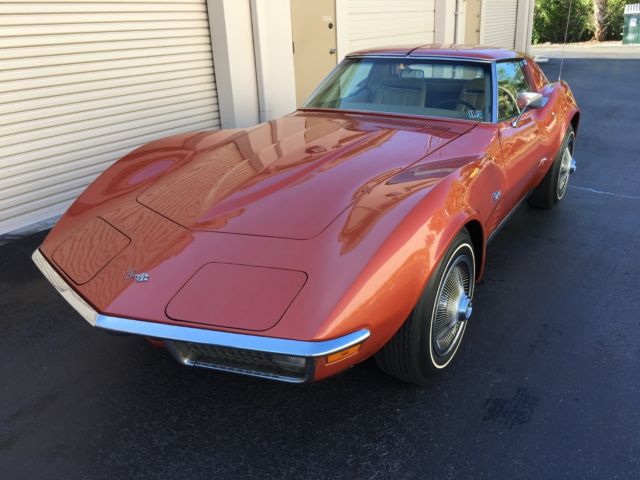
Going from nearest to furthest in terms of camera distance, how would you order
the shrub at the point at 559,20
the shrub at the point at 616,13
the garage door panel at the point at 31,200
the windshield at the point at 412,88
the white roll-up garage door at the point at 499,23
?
the windshield at the point at 412,88
the garage door panel at the point at 31,200
the white roll-up garage door at the point at 499,23
the shrub at the point at 616,13
the shrub at the point at 559,20

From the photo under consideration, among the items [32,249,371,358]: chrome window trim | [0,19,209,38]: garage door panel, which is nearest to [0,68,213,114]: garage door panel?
[0,19,209,38]: garage door panel

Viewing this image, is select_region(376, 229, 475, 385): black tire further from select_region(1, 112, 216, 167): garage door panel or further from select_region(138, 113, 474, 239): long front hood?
select_region(1, 112, 216, 167): garage door panel

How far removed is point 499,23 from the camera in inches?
583

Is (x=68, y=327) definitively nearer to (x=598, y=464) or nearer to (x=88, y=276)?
(x=88, y=276)

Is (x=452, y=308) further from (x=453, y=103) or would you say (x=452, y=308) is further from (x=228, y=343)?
(x=453, y=103)

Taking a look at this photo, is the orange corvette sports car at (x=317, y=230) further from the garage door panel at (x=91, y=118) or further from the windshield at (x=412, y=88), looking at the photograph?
the garage door panel at (x=91, y=118)

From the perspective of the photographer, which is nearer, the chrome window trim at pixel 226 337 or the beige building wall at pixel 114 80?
the chrome window trim at pixel 226 337

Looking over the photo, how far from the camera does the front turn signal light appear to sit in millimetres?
1930

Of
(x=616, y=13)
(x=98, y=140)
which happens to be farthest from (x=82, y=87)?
(x=616, y=13)

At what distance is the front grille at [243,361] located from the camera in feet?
6.47

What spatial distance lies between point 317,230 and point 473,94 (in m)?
1.81

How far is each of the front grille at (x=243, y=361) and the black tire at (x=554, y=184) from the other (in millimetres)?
3234

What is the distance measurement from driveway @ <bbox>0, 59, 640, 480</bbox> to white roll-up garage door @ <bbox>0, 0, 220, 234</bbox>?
5.17 ft

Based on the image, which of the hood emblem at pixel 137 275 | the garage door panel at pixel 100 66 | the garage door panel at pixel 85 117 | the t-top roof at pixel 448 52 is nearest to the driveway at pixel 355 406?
the hood emblem at pixel 137 275
